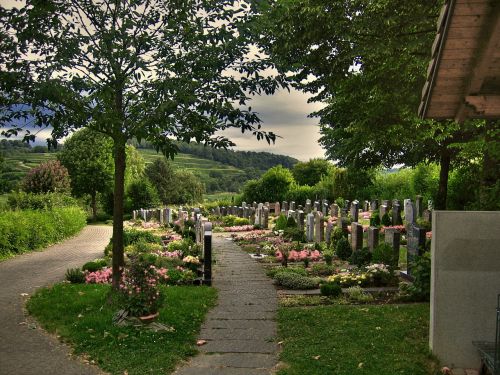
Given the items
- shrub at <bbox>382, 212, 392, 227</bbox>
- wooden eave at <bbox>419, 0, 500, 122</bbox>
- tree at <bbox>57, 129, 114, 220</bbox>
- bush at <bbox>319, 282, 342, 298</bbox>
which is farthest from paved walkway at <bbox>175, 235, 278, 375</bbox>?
tree at <bbox>57, 129, 114, 220</bbox>

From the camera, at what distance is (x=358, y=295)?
1127 cm

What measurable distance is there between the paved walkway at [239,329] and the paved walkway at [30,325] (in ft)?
5.71

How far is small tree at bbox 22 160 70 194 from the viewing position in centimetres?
4350

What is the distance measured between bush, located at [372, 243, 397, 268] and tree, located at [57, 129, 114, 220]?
4002 centimetres

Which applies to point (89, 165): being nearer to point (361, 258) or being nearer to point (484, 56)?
point (361, 258)

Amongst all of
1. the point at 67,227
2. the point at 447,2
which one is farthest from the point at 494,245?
the point at 67,227

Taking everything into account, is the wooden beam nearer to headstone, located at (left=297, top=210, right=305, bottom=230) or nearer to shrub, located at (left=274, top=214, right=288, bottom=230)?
headstone, located at (left=297, top=210, right=305, bottom=230)

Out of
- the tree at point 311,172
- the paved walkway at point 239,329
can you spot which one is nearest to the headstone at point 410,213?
the paved walkway at point 239,329

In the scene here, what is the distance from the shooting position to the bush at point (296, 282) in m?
12.7

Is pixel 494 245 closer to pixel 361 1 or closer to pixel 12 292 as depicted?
pixel 361 1

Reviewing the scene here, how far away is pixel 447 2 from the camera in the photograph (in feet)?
17.7

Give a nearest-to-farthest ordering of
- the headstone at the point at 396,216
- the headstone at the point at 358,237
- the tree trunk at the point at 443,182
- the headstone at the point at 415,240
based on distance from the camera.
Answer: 1. the headstone at the point at 415,240
2. the headstone at the point at 358,237
3. the tree trunk at the point at 443,182
4. the headstone at the point at 396,216

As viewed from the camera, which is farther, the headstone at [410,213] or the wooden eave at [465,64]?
the headstone at [410,213]

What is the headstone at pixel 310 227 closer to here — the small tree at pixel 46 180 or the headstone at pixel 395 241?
the headstone at pixel 395 241
